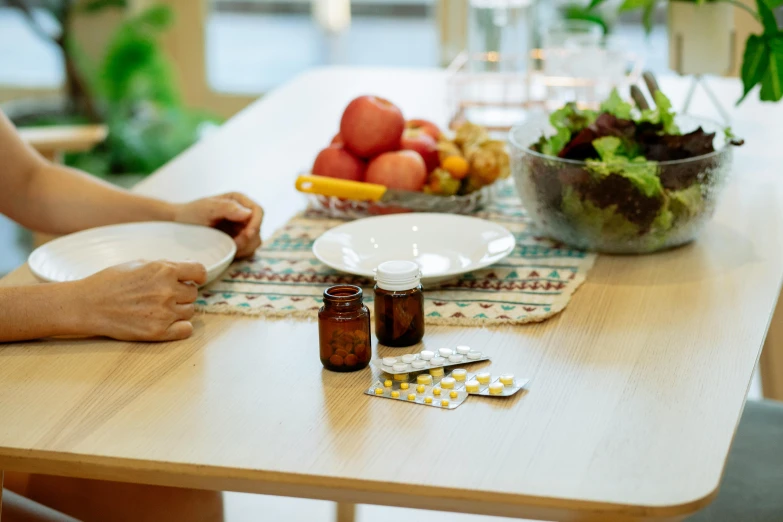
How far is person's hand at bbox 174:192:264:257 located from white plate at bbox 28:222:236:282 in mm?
19

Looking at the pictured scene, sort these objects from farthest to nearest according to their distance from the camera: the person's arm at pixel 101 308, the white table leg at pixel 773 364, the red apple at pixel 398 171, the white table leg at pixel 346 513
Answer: the white table leg at pixel 346 513 → the white table leg at pixel 773 364 → the red apple at pixel 398 171 → the person's arm at pixel 101 308

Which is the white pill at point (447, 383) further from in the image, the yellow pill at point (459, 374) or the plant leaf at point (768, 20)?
the plant leaf at point (768, 20)

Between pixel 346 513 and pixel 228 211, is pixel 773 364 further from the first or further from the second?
pixel 228 211

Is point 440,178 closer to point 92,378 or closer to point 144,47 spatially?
point 92,378

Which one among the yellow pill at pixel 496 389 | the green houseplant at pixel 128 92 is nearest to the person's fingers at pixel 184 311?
the yellow pill at pixel 496 389

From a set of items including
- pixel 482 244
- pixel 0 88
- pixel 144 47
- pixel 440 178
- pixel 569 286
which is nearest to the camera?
pixel 569 286

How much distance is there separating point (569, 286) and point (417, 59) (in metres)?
3.00

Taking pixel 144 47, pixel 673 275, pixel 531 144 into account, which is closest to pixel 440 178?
pixel 531 144

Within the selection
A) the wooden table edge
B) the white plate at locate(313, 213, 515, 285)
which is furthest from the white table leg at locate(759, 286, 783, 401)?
the wooden table edge

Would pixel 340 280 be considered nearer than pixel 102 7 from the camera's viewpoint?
Yes

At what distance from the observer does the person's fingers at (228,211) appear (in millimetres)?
1360

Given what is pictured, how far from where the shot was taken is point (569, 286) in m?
1.24

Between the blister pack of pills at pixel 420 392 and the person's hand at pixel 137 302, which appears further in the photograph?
the person's hand at pixel 137 302

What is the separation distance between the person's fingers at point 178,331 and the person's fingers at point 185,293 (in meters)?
0.02
